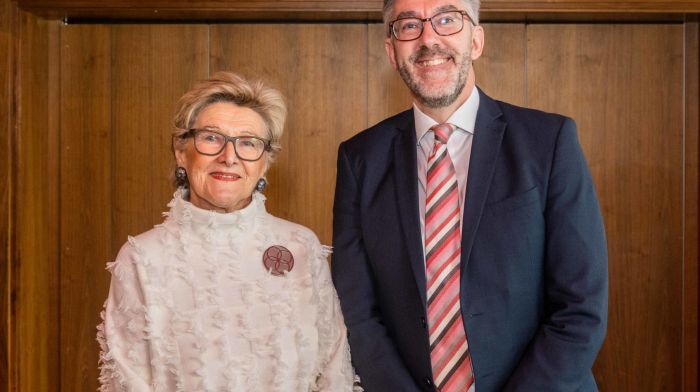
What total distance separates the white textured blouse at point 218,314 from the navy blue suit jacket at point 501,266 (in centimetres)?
9

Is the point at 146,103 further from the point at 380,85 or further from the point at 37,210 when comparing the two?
the point at 380,85

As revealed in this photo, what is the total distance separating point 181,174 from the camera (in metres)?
1.97

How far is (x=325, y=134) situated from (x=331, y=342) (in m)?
1.31

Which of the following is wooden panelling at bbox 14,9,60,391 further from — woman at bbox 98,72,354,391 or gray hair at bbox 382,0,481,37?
gray hair at bbox 382,0,481,37

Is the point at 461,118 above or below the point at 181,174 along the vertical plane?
Result: above

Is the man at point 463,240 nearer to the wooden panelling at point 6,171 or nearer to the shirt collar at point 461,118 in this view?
the shirt collar at point 461,118

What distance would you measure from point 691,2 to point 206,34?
1.81 meters

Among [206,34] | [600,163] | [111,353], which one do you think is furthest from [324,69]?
[111,353]

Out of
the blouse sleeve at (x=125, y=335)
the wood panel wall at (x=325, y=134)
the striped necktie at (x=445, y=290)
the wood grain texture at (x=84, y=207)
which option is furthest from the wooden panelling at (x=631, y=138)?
the blouse sleeve at (x=125, y=335)

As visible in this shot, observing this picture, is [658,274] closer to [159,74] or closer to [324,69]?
[324,69]

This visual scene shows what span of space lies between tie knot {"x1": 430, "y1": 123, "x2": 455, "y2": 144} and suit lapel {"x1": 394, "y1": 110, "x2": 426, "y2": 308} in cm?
6

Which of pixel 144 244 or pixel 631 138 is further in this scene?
pixel 631 138

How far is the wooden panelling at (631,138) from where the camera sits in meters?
3.05

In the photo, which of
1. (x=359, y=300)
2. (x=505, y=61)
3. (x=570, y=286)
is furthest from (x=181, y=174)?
(x=505, y=61)
